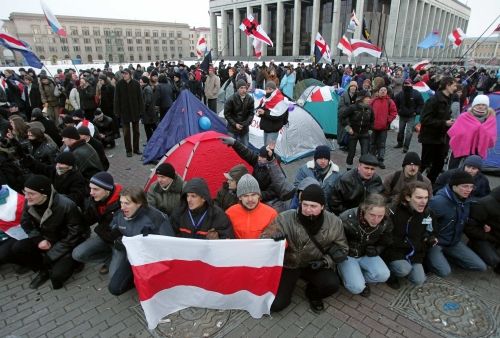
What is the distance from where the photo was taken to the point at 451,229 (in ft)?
12.8

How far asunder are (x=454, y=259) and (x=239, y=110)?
4.93 metres

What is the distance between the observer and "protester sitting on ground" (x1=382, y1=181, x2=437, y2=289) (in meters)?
3.58

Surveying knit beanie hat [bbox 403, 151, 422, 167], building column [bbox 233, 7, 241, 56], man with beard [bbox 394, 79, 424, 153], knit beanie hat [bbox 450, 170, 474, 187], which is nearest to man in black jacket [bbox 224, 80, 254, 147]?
knit beanie hat [bbox 403, 151, 422, 167]

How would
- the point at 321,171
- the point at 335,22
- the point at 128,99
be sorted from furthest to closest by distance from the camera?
1. the point at 335,22
2. the point at 128,99
3. the point at 321,171

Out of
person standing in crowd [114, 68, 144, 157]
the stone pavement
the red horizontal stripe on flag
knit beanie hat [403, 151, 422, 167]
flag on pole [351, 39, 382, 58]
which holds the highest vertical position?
flag on pole [351, 39, 382, 58]

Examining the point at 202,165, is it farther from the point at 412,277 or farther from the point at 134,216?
the point at 412,277

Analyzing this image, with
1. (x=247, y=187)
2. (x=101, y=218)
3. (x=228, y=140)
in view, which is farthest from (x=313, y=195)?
(x=101, y=218)

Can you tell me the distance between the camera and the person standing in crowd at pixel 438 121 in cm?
588

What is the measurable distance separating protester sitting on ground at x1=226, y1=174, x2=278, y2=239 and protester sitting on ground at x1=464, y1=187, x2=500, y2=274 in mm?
2654

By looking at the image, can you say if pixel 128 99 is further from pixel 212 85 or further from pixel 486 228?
pixel 486 228

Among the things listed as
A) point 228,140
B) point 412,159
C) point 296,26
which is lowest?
point 412,159

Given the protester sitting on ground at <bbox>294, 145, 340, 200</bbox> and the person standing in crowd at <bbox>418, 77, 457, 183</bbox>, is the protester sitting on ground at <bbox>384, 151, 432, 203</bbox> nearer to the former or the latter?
the protester sitting on ground at <bbox>294, 145, 340, 200</bbox>

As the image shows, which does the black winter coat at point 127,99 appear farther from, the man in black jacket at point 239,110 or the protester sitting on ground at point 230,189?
the protester sitting on ground at point 230,189

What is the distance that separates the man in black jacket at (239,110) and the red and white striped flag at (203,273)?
14.0 feet
